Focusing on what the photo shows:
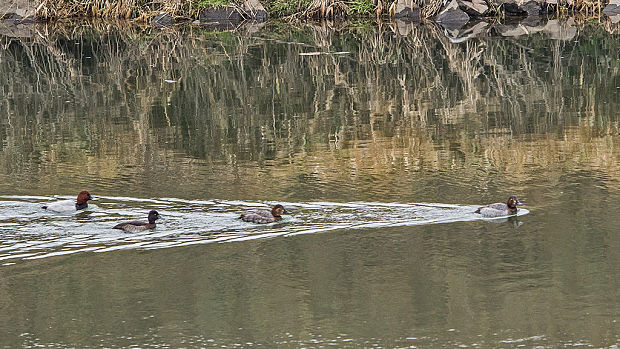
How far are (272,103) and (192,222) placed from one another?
7565mm

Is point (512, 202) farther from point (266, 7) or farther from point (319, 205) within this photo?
point (266, 7)

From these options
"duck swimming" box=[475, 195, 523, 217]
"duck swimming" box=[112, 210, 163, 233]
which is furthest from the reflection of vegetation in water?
"duck swimming" box=[112, 210, 163, 233]

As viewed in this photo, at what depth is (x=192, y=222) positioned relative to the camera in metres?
9.77

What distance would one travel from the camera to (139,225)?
372 inches

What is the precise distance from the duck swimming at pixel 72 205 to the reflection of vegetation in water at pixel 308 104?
160 centimetres

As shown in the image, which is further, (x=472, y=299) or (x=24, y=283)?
(x=24, y=283)

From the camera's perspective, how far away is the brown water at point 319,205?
7293mm

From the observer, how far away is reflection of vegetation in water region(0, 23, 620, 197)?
500 inches

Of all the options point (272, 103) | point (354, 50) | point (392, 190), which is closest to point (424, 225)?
point (392, 190)

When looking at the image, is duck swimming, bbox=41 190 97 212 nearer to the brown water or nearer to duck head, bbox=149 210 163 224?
the brown water

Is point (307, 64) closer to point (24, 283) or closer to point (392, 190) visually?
point (392, 190)

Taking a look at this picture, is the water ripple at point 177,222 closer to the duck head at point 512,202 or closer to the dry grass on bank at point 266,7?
the duck head at point 512,202

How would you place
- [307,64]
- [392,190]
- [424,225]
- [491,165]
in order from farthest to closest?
1. [307,64]
2. [491,165]
3. [392,190]
4. [424,225]

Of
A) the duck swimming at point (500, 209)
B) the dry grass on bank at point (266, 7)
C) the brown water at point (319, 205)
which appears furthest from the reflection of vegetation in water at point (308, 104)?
the dry grass on bank at point (266, 7)
